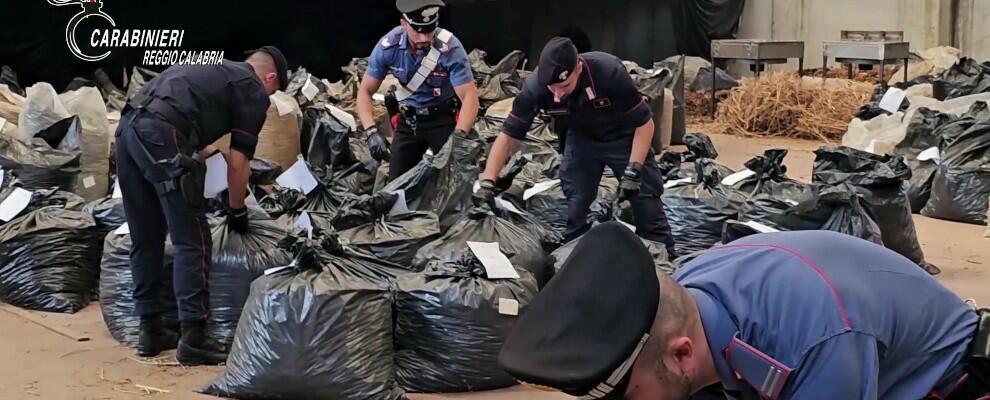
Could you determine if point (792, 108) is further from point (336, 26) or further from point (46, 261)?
point (46, 261)

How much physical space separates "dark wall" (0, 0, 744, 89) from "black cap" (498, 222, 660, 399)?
9.95m

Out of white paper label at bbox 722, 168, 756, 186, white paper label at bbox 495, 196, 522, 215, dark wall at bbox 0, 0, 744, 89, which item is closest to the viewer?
white paper label at bbox 495, 196, 522, 215

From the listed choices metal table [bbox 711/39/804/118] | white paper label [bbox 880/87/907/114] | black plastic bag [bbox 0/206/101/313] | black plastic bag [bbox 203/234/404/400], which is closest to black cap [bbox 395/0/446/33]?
black plastic bag [bbox 0/206/101/313]

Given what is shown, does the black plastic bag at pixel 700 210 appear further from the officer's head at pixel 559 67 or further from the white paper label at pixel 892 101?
the white paper label at pixel 892 101

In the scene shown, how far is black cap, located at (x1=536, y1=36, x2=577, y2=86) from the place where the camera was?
4.49 m

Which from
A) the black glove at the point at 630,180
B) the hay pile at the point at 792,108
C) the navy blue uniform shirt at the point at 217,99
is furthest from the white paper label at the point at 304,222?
the hay pile at the point at 792,108

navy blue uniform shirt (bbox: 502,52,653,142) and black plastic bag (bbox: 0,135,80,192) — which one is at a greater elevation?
navy blue uniform shirt (bbox: 502,52,653,142)

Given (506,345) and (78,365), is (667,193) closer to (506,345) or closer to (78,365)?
(78,365)

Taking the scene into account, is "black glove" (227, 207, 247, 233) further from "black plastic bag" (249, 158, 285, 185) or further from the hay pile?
the hay pile

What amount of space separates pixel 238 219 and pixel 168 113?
0.44 metres

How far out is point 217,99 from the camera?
14.0 feet

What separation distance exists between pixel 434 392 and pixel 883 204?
2.43 meters

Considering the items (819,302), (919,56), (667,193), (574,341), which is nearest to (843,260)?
(819,302)

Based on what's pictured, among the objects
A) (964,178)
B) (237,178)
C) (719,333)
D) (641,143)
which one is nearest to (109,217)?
(237,178)
